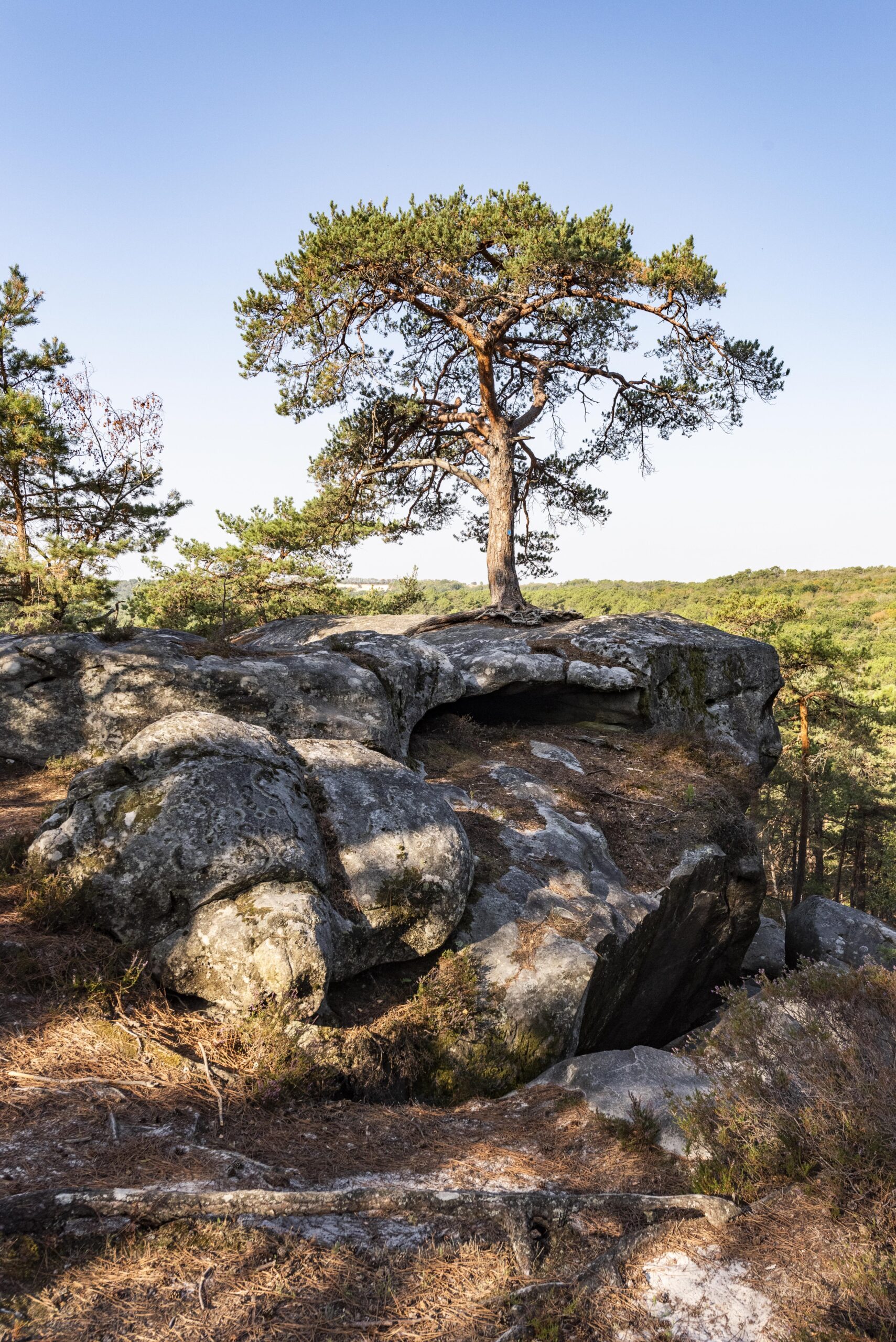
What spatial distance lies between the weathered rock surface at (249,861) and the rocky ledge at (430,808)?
18mm

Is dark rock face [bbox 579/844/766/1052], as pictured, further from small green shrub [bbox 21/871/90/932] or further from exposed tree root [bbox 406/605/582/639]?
exposed tree root [bbox 406/605/582/639]

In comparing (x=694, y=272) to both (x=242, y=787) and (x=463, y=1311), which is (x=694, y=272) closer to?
(x=242, y=787)

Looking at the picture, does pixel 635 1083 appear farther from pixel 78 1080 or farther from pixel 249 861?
pixel 78 1080

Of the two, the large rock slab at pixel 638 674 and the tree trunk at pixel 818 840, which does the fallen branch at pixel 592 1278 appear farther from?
the tree trunk at pixel 818 840

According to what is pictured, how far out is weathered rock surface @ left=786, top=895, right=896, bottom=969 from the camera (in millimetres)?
12703

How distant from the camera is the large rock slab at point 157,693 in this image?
8148mm

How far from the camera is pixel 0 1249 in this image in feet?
8.37

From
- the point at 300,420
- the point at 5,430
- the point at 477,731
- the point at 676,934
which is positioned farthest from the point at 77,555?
the point at 676,934

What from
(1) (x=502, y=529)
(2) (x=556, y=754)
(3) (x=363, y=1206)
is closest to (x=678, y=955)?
(2) (x=556, y=754)

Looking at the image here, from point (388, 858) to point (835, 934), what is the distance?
35.7 feet

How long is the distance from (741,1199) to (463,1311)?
1436 mm

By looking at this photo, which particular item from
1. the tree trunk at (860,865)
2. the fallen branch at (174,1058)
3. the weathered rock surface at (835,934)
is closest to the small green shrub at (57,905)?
the fallen branch at (174,1058)

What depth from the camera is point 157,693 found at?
27.3ft

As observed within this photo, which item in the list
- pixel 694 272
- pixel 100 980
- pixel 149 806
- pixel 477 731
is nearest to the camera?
pixel 100 980
